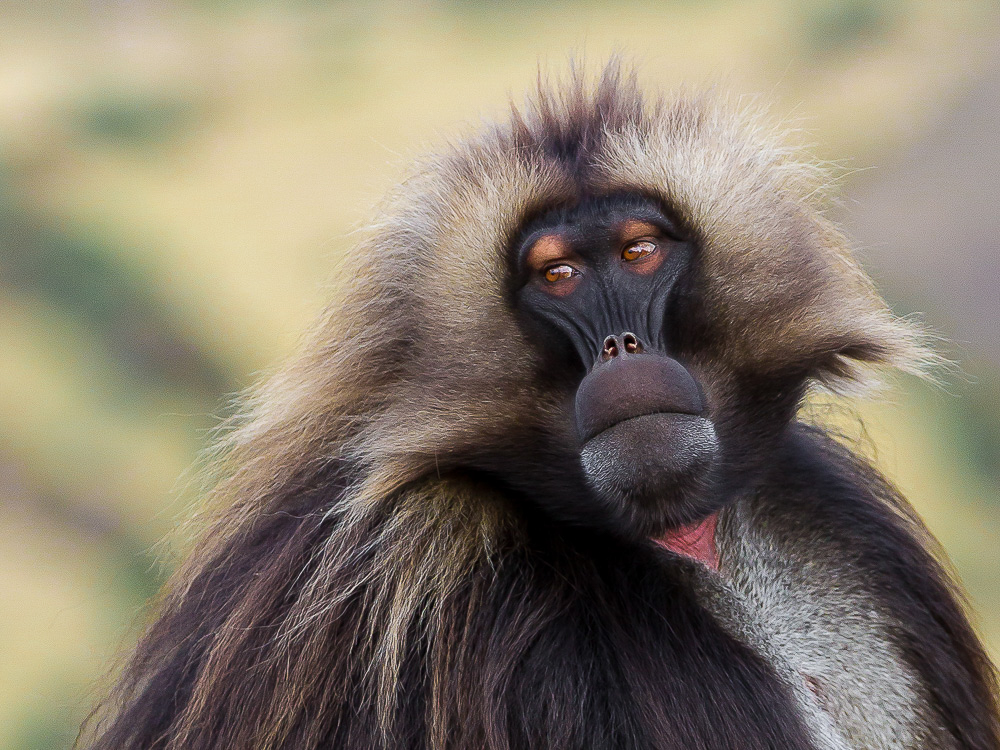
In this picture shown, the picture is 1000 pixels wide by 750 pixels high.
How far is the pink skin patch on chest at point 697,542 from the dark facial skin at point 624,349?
79mm

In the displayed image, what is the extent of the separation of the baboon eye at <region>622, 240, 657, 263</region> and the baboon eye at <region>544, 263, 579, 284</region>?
84 mm

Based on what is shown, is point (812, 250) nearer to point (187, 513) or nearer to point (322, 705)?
point (322, 705)

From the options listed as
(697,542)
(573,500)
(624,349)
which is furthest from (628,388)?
(697,542)

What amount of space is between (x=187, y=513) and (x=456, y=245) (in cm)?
82

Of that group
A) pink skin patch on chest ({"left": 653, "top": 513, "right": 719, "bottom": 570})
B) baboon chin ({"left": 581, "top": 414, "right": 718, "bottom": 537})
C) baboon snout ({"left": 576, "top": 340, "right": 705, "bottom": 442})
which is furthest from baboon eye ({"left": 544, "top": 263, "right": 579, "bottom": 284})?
pink skin patch on chest ({"left": 653, "top": 513, "right": 719, "bottom": 570})

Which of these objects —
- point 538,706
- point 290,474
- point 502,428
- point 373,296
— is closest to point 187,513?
point 290,474

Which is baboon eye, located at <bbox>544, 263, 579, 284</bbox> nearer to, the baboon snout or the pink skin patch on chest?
the baboon snout

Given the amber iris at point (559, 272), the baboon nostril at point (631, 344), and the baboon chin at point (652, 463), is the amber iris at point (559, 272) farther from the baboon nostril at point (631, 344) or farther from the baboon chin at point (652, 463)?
the baboon chin at point (652, 463)

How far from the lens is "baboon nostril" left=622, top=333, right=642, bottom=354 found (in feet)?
5.84

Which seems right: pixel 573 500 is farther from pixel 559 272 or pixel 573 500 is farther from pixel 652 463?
pixel 559 272

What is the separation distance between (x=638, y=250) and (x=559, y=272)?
13 centimetres

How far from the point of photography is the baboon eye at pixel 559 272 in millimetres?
1903

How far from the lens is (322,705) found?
5.82 ft

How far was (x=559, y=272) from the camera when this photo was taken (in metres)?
1.91
